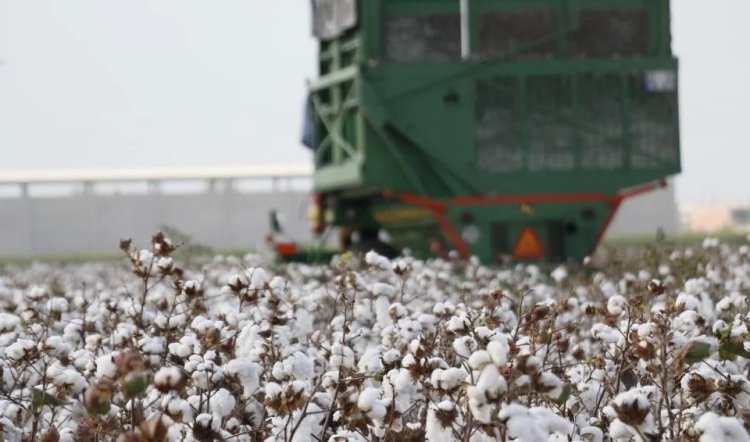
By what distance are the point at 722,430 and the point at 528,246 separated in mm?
13376

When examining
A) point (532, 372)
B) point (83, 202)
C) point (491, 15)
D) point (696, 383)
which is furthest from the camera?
point (83, 202)

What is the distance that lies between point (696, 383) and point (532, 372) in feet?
2.99

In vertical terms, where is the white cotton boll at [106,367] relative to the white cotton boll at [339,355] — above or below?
above

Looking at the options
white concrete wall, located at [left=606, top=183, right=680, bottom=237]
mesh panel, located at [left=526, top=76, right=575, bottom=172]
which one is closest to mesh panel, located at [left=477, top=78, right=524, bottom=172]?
mesh panel, located at [left=526, top=76, right=575, bottom=172]

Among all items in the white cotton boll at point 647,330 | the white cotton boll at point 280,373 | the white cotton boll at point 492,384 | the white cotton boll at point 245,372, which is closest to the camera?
the white cotton boll at point 492,384

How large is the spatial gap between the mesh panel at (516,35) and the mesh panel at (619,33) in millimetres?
299

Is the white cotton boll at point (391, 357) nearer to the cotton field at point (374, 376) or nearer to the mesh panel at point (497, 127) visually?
the cotton field at point (374, 376)

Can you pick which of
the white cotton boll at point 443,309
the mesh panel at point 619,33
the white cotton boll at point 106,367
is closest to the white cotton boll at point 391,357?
the white cotton boll at point 106,367

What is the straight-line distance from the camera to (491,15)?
16.9 meters

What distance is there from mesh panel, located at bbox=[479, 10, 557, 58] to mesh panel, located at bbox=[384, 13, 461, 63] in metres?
0.29

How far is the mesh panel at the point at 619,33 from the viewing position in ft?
55.9

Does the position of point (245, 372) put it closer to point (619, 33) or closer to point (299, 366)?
point (299, 366)

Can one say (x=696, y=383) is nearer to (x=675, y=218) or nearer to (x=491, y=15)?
(x=491, y=15)

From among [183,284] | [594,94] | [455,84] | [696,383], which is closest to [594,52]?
[594,94]
